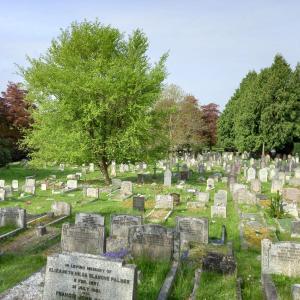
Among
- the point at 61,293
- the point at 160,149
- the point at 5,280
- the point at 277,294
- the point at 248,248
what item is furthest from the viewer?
the point at 160,149

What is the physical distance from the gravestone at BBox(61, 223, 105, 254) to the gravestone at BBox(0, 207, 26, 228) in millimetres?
3686

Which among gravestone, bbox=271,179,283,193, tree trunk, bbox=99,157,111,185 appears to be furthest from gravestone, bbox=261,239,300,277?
tree trunk, bbox=99,157,111,185

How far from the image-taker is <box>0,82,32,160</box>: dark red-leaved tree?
47250mm

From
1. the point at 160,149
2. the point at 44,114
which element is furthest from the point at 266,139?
the point at 44,114

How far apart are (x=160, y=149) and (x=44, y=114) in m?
9.19

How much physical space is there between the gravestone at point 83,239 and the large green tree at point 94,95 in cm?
1543

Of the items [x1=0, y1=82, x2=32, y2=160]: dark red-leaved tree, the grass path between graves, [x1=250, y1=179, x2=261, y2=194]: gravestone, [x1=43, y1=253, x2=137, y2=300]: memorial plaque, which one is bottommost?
the grass path between graves

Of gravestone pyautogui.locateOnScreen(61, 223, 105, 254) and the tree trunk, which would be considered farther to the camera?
the tree trunk

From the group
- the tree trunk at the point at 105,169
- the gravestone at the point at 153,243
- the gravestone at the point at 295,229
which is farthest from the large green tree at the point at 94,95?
the gravestone at the point at 153,243

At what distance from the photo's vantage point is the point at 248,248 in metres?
12.7

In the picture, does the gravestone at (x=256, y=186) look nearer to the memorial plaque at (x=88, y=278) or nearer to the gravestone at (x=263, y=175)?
the gravestone at (x=263, y=175)

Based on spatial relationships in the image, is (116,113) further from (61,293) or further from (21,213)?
(61,293)

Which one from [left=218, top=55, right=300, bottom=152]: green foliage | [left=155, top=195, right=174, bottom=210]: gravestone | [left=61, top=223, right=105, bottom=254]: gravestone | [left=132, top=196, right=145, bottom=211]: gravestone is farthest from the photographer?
[left=218, top=55, right=300, bottom=152]: green foliage

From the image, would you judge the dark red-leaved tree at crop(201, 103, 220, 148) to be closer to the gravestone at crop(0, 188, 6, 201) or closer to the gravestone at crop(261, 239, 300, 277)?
the gravestone at crop(0, 188, 6, 201)
